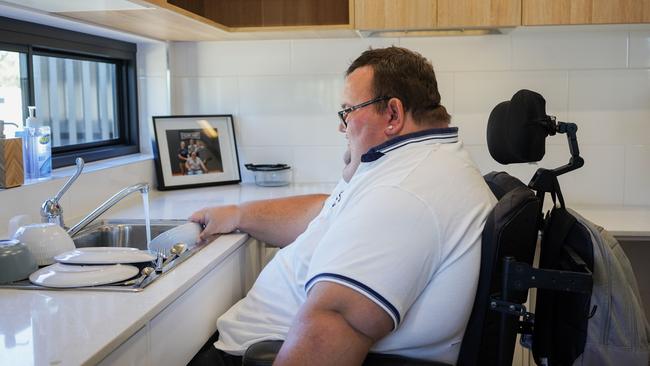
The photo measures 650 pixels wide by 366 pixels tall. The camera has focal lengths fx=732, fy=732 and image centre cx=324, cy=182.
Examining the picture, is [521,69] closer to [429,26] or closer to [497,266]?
[429,26]

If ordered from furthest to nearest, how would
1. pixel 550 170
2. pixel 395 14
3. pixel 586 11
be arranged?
1. pixel 395 14
2. pixel 586 11
3. pixel 550 170

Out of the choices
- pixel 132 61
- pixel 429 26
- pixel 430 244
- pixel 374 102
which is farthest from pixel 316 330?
pixel 132 61

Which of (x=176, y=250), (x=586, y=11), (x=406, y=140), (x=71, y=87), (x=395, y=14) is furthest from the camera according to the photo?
(x=71, y=87)

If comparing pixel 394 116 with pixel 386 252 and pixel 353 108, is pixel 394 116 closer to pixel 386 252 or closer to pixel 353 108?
pixel 353 108

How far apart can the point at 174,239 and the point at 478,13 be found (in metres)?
1.34

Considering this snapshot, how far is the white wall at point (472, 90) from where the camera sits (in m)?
2.88

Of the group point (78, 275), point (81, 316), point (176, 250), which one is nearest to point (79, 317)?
point (81, 316)

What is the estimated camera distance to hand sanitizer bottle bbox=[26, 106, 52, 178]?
2.25m

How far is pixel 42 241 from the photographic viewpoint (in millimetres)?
1767

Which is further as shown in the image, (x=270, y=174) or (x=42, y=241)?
(x=270, y=174)

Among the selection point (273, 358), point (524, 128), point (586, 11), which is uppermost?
point (586, 11)

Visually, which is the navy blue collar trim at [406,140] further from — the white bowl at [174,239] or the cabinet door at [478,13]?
the cabinet door at [478,13]

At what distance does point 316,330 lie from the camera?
52.9 inches

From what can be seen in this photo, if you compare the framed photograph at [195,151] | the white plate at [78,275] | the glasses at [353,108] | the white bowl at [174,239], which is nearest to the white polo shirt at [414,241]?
the glasses at [353,108]
